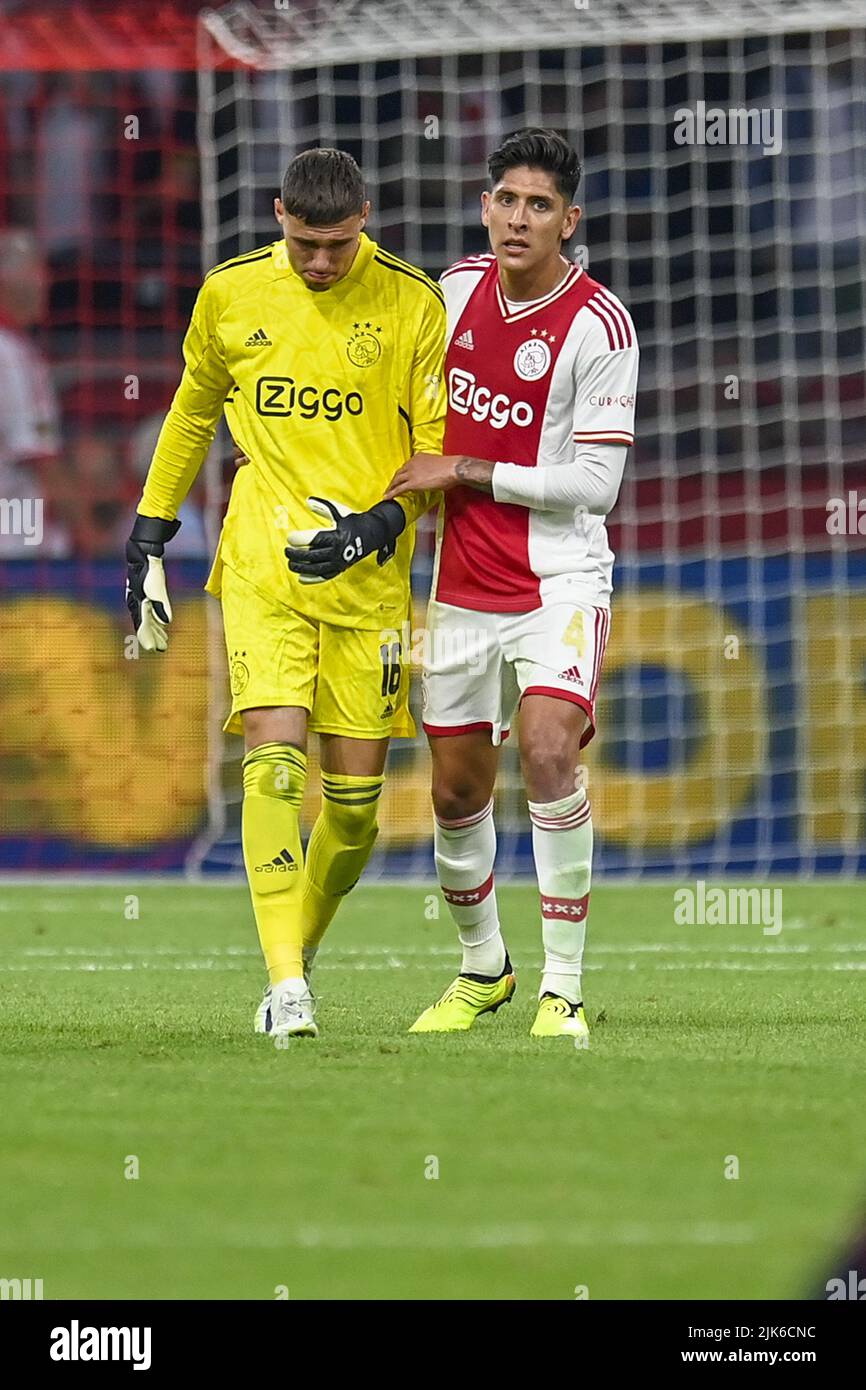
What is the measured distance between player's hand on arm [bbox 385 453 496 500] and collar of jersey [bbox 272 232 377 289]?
18.5 inches

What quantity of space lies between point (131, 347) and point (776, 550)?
3.70 meters

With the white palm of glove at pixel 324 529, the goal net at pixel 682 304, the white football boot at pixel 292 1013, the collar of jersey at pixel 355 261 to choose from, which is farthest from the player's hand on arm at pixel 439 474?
the goal net at pixel 682 304

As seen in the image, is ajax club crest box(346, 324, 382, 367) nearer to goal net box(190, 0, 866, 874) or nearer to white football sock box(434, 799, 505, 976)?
white football sock box(434, 799, 505, 976)

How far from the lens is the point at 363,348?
19.2 ft

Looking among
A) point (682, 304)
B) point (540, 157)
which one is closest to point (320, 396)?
point (540, 157)

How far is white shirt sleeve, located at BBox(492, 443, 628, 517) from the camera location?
19.0 feet

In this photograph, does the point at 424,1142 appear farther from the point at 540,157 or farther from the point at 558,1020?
the point at 540,157

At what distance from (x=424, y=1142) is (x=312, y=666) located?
187cm

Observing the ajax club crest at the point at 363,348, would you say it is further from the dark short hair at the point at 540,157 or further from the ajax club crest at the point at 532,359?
the dark short hair at the point at 540,157

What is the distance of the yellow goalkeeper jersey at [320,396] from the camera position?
5840 mm

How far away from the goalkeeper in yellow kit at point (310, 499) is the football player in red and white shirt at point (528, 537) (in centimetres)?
11

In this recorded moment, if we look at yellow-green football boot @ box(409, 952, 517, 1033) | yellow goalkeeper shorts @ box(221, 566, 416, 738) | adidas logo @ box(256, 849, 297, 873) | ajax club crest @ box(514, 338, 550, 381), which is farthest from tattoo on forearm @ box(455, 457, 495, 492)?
yellow-green football boot @ box(409, 952, 517, 1033)
